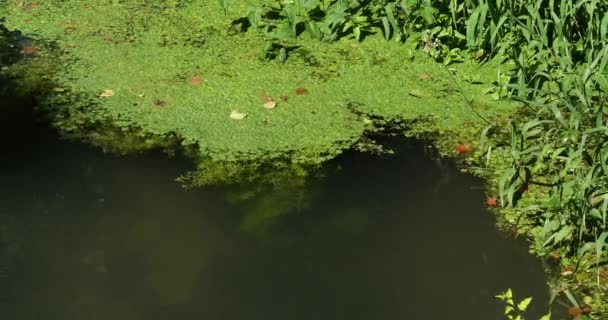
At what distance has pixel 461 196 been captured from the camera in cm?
420

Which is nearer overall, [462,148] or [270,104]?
[462,148]

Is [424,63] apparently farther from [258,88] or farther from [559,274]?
[559,274]

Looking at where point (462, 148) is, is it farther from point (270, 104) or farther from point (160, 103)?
point (160, 103)

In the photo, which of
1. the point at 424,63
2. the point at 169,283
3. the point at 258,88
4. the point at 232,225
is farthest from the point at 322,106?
the point at 169,283

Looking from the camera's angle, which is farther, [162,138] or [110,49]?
[110,49]

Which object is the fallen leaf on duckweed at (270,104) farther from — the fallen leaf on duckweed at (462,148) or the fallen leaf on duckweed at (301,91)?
the fallen leaf on duckweed at (462,148)

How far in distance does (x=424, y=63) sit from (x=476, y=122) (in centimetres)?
65

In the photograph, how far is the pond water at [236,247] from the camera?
354cm

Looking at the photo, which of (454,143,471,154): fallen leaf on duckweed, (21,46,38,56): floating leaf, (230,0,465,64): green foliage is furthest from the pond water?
(230,0,465,64): green foliage

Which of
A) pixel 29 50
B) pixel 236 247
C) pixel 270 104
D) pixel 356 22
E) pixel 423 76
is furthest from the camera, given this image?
pixel 356 22

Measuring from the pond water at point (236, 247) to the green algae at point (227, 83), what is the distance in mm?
274

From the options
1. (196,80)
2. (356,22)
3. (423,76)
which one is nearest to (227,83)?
(196,80)

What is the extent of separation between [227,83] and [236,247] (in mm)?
1417

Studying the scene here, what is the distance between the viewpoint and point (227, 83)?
502cm
